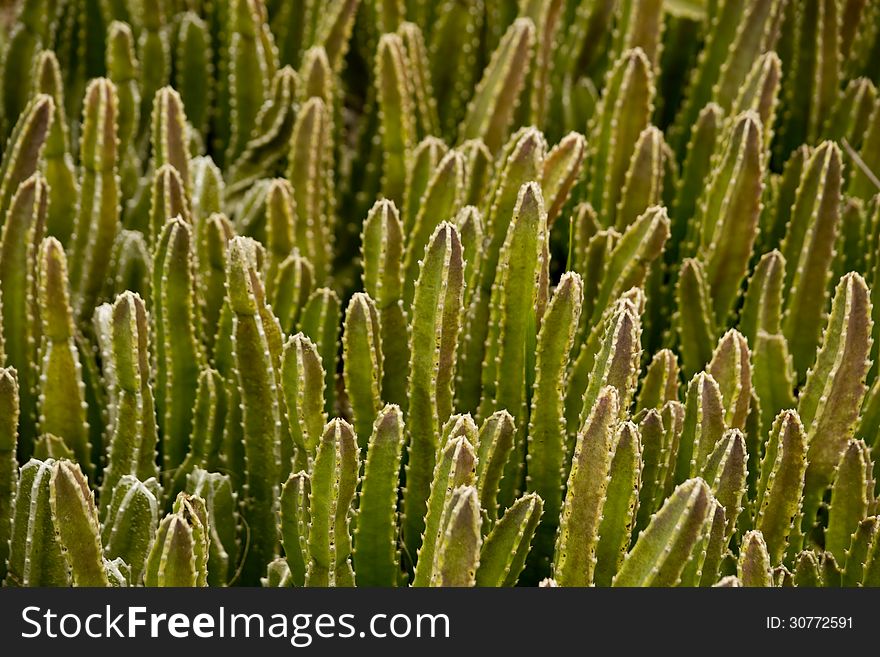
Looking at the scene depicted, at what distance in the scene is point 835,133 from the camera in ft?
5.82

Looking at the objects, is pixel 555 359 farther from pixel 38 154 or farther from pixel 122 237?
pixel 38 154

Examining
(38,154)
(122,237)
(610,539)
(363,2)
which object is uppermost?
(363,2)

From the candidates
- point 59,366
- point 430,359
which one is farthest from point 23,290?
point 430,359

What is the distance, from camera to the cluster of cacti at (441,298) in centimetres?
107

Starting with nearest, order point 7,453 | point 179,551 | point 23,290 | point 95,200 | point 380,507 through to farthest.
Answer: point 179,551, point 380,507, point 7,453, point 23,290, point 95,200

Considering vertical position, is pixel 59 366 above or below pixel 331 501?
above

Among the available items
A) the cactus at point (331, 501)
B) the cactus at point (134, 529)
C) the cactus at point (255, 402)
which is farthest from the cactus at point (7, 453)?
the cactus at point (331, 501)

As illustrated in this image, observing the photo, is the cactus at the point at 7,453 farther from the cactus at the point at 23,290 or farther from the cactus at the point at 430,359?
the cactus at the point at 430,359

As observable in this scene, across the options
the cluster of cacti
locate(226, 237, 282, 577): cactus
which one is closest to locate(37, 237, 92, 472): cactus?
the cluster of cacti

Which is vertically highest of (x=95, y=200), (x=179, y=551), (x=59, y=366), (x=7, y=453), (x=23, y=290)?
(x=95, y=200)

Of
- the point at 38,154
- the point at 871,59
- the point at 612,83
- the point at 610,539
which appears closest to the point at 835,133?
the point at 871,59

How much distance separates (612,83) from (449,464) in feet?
2.68

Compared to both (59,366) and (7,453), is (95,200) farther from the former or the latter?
(7,453)

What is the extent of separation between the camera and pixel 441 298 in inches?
44.6
